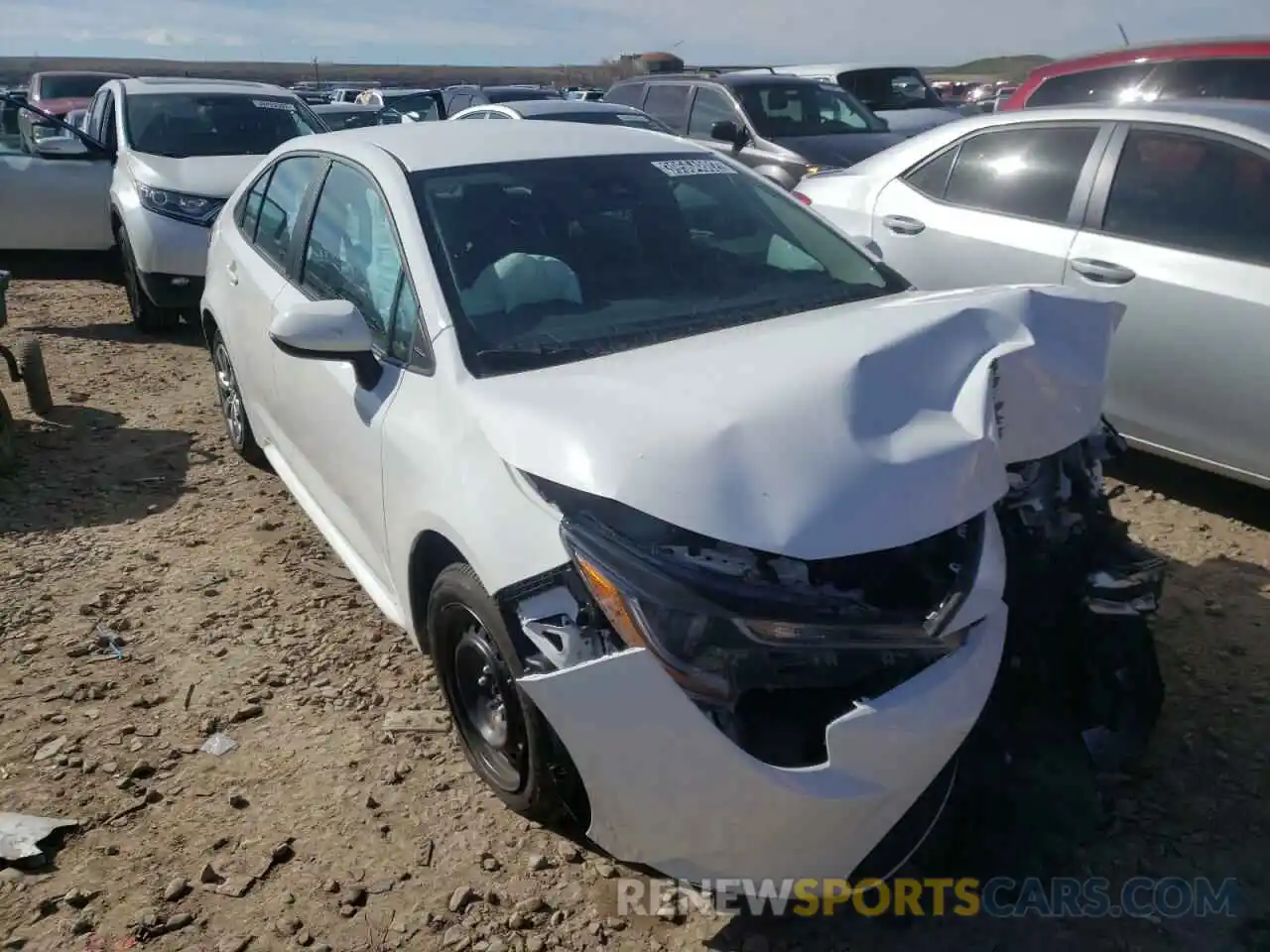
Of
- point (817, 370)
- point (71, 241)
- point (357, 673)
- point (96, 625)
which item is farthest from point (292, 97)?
point (817, 370)

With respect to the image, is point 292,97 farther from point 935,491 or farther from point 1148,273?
point 935,491

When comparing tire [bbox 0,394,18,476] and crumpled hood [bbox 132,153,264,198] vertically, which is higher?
crumpled hood [bbox 132,153,264,198]

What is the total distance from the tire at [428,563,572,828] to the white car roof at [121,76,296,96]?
725 centimetres

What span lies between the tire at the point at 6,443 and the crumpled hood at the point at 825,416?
3.78m

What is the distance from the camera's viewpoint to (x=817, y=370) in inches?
96.9

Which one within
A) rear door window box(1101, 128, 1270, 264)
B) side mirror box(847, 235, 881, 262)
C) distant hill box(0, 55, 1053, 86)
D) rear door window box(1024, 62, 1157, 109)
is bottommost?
distant hill box(0, 55, 1053, 86)

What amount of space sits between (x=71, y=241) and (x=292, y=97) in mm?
2158

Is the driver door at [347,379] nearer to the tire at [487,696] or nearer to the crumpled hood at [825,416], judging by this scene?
the tire at [487,696]

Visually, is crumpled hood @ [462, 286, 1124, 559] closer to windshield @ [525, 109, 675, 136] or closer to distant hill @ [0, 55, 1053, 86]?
windshield @ [525, 109, 675, 136]

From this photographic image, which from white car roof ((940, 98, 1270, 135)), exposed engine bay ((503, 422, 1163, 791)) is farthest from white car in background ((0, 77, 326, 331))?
exposed engine bay ((503, 422, 1163, 791))

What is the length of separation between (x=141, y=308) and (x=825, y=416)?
23.3 feet

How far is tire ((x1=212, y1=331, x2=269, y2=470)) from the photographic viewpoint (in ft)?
16.7

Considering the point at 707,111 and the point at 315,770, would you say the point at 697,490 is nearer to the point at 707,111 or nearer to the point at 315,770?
the point at 315,770

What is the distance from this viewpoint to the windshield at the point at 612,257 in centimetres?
291
